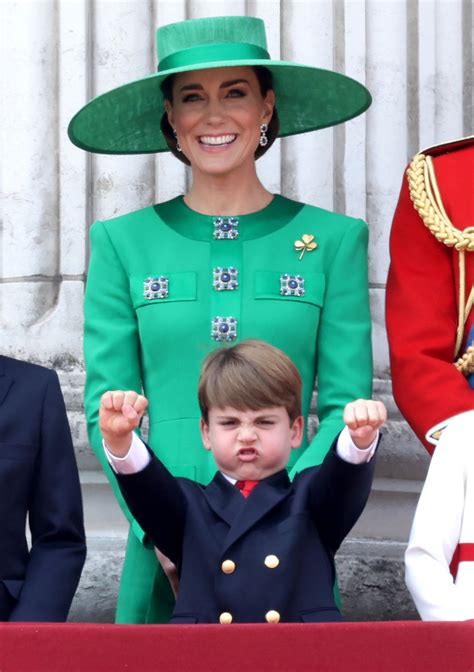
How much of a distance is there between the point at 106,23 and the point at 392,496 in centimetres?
139

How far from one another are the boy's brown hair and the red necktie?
0.43ft

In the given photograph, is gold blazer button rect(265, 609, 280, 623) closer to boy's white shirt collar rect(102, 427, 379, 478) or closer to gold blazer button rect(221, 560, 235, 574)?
gold blazer button rect(221, 560, 235, 574)

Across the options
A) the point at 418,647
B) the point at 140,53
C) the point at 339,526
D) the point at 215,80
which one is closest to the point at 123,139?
the point at 215,80

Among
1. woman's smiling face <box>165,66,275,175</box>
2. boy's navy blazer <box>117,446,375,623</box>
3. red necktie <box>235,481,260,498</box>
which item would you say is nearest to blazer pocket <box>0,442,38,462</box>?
boy's navy blazer <box>117,446,375,623</box>

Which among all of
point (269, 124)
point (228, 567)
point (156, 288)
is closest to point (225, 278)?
point (156, 288)

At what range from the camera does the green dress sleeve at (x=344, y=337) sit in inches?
129

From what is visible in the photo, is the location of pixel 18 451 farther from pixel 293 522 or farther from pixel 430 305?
pixel 430 305

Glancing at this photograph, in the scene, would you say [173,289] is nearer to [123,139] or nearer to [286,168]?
[123,139]

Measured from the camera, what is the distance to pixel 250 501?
2875mm

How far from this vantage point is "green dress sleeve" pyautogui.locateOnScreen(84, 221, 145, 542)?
3.27m

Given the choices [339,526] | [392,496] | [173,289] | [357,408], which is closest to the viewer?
[357,408]

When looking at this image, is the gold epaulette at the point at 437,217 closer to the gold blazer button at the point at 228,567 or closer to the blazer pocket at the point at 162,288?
the blazer pocket at the point at 162,288

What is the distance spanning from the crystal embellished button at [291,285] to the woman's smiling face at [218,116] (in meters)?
0.26

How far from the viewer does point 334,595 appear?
3.09 m
